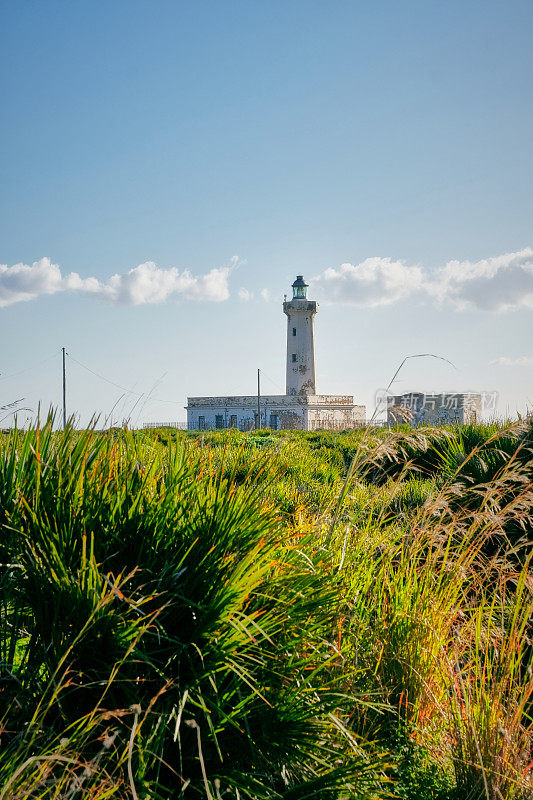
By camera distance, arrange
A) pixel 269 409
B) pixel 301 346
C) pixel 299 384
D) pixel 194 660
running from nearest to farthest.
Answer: pixel 194 660 → pixel 301 346 → pixel 299 384 → pixel 269 409

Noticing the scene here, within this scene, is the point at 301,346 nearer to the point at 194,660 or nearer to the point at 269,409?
the point at 269,409

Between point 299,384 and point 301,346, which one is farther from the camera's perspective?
point 299,384

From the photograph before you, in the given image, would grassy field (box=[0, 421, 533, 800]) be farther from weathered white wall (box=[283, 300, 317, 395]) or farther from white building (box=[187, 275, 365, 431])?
weathered white wall (box=[283, 300, 317, 395])

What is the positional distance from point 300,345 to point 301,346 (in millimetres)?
226

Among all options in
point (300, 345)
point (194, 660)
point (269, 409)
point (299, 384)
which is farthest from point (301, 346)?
point (194, 660)

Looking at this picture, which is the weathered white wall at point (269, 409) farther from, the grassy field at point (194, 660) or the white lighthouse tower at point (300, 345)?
the grassy field at point (194, 660)

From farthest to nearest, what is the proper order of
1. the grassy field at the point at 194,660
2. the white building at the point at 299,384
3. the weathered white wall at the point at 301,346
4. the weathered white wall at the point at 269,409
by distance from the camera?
the weathered white wall at the point at 301,346
the white building at the point at 299,384
the weathered white wall at the point at 269,409
the grassy field at the point at 194,660

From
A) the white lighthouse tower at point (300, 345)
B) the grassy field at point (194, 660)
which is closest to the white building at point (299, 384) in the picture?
the white lighthouse tower at point (300, 345)

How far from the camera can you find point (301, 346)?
2333 inches

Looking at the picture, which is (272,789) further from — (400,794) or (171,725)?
(400,794)

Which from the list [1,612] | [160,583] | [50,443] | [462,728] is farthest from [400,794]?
[50,443]

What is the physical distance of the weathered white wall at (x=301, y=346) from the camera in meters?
59.0

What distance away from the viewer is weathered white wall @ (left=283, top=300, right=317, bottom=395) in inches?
2324

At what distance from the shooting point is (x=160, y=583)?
2.33 meters
